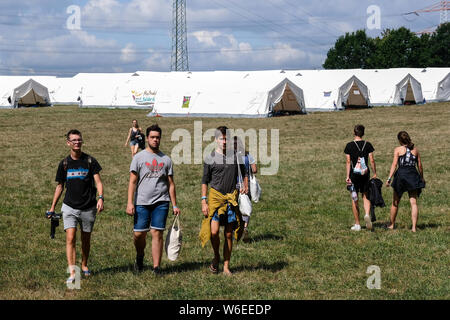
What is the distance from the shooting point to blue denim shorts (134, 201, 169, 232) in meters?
7.34

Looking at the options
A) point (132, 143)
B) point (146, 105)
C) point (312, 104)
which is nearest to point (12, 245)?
point (132, 143)

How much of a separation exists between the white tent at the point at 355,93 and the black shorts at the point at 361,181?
3686 centimetres

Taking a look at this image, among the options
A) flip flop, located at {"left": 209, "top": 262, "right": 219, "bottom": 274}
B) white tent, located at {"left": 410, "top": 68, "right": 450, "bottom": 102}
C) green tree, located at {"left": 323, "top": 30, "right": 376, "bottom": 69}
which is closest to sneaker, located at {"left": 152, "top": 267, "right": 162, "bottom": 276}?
flip flop, located at {"left": 209, "top": 262, "right": 219, "bottom": 274}

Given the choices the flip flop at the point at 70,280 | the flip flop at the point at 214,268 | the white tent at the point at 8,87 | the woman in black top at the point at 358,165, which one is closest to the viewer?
the flip flop at the point at 70,280

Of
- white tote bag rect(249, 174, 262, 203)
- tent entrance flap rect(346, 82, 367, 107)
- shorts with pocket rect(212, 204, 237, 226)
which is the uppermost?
tent entrance flap rect(346, 82, 367, 107)

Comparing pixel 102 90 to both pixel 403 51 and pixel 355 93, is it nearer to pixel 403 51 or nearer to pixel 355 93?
pixel 355 93

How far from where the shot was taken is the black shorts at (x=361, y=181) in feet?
34.2

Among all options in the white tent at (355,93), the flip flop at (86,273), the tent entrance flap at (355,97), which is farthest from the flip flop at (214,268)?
the tent entrance flap at (355,97)

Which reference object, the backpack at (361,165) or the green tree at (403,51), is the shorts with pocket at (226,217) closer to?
the backpack at (361,165)

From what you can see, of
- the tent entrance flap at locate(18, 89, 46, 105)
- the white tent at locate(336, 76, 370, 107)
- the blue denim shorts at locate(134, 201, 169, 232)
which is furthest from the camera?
the tent entrance flap at locate(18, 89, 46, 105)

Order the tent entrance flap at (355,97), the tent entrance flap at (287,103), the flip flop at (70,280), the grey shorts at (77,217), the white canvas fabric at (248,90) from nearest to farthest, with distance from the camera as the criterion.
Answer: the flip flop at (70,280) < the grey shorts at (77,217) < the white canvas fabric at (248,90) < the tent entrance flap at (287,103) < the tent entrance flap at (355,97)

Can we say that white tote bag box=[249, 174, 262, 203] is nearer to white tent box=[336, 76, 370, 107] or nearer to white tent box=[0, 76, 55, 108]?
white tent box=[336, 76, 370, 107]

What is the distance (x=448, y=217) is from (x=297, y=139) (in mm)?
16219
